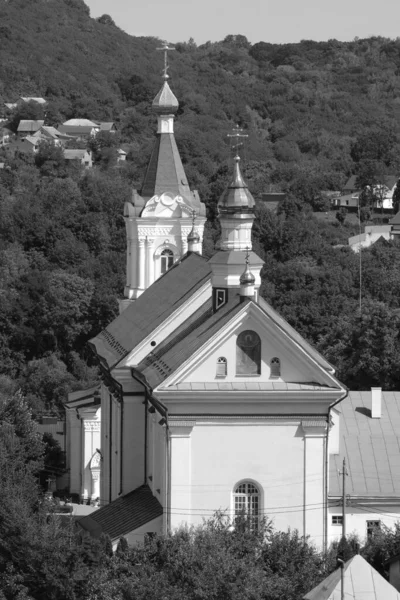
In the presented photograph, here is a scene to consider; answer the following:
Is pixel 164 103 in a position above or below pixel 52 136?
below

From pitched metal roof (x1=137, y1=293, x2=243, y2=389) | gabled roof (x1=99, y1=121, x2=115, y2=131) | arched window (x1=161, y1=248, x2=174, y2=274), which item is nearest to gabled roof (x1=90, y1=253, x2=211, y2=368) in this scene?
pitched metal roof (x1=137, y1=293, x2=243, y2=389)

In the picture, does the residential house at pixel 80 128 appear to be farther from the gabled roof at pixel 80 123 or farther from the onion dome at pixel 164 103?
the onion dome at pixel 164 103

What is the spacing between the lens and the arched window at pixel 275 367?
33250mm

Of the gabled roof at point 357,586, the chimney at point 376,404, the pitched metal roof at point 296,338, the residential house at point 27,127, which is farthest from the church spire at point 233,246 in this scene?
the residential house at point 27,127

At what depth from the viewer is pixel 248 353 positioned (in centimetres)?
3325

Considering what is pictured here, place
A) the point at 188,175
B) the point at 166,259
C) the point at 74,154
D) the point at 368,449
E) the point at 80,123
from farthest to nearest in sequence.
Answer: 1. the point at 80,123
2. the point at 74,154
3. the point at 188,175
4. the point at 166,259
5. the point at 368,449

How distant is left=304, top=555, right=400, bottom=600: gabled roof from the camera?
1051 inches

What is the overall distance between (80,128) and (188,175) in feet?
68.6

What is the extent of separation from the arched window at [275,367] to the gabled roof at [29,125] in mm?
83662

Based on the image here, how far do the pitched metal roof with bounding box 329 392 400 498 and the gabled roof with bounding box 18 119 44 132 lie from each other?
76393 mm

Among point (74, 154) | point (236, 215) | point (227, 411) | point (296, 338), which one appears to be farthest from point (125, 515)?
point (74, 154)

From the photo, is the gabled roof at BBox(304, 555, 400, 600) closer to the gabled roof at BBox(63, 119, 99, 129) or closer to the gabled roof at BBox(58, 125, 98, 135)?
the gabled roof at BBox(58, 125, 98, 135)

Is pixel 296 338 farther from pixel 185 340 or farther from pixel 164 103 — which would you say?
pixel 164 103

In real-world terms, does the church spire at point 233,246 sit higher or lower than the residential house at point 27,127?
lower
